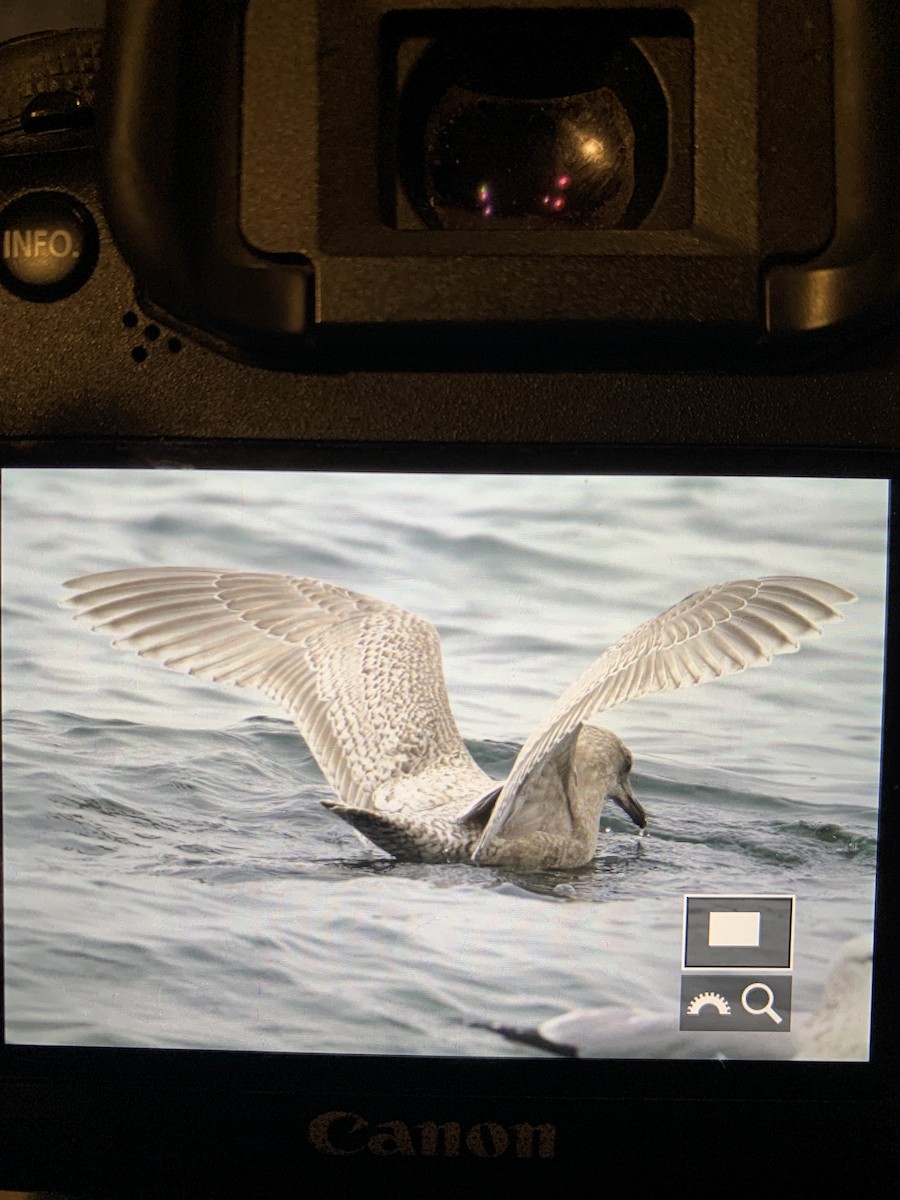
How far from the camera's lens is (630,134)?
553 millimetres

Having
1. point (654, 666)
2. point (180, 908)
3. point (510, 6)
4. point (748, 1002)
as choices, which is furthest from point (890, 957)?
point (510, 6)

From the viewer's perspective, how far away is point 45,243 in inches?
21.6

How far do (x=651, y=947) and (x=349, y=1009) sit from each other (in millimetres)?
150

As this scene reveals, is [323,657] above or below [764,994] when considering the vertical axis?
above

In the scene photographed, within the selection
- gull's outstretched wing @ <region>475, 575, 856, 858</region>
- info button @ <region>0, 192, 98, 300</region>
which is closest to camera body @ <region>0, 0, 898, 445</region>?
info button @ <region>0, 192, 98, 300</region>

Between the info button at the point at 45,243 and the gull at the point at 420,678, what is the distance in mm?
141

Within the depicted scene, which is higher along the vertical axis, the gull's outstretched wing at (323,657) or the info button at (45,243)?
the info button at (45,243)

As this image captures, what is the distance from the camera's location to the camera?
0.55 m

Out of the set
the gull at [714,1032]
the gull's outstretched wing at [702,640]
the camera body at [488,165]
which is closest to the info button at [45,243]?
the camera body at [488,165]

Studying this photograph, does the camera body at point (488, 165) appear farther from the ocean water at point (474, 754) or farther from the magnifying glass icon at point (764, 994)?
the magnifying glass icon at point (764, 994)

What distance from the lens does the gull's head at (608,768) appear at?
1.82ft

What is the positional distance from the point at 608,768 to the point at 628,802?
19mm
